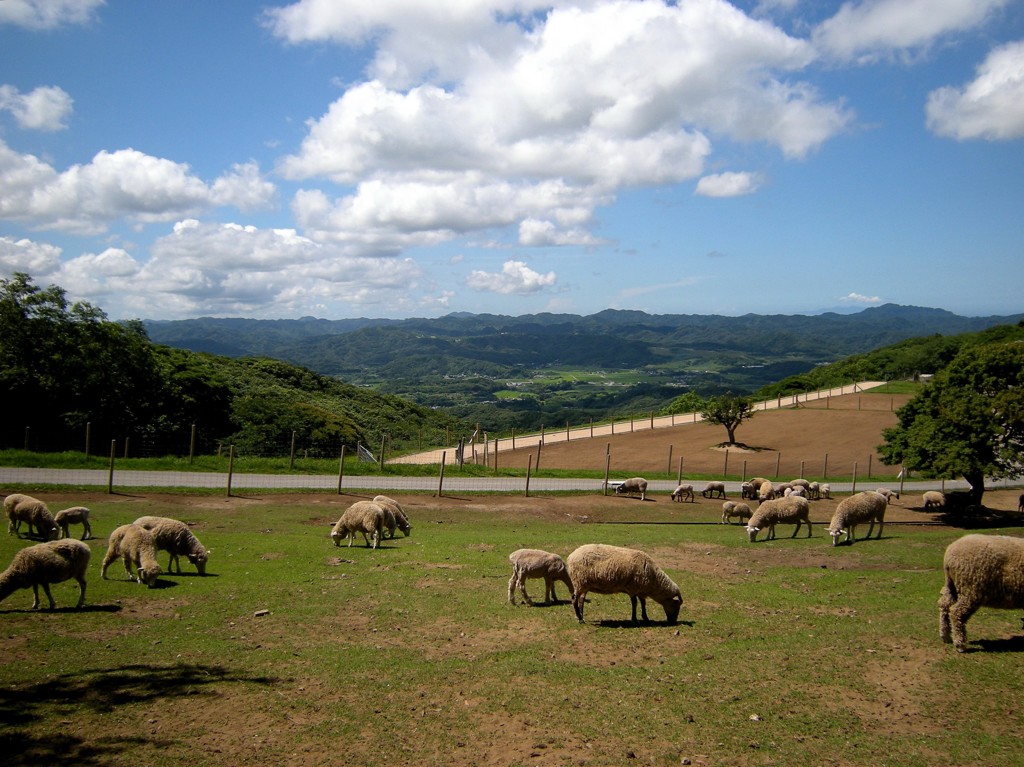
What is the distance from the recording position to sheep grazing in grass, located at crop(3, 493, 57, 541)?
56.3 feet

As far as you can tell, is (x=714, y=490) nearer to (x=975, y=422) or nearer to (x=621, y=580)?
(x=975, y=422)

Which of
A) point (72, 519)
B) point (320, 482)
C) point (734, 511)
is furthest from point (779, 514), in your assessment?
point (72, 519)

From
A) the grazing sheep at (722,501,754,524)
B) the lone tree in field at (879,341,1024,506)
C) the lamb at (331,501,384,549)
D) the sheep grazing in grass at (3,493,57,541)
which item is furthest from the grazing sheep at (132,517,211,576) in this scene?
the lone tree in field at (879,341,1024,506)

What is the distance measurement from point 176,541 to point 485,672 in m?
9.44

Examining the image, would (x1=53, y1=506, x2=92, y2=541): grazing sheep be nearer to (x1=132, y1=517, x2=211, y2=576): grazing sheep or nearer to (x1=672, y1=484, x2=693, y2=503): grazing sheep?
(x1=132, y1=517, x2=211, y2=576): grazing sheep

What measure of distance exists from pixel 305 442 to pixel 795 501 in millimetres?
39166

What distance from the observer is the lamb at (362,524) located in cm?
1898

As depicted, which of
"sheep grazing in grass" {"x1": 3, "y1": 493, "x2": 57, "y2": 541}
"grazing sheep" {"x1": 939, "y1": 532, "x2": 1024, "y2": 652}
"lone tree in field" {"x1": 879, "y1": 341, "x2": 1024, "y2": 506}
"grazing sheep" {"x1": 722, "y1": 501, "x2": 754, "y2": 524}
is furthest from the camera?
"grazing sheep" {"x1": 722, "y1": 501, "x2": 754, "y2": 524}

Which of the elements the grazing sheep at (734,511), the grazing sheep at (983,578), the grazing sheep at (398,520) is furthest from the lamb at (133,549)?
the grazing sheep at (734,511)

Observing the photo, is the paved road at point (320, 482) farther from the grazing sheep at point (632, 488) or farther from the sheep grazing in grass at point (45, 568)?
the sheep grazing in grass at point (45, 568)

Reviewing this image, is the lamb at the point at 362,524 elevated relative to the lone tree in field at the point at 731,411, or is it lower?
lower

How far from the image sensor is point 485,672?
9883mm

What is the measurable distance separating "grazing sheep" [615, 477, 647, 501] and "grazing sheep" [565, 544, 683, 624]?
69.4 feet

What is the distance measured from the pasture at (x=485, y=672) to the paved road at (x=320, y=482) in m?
12.5
